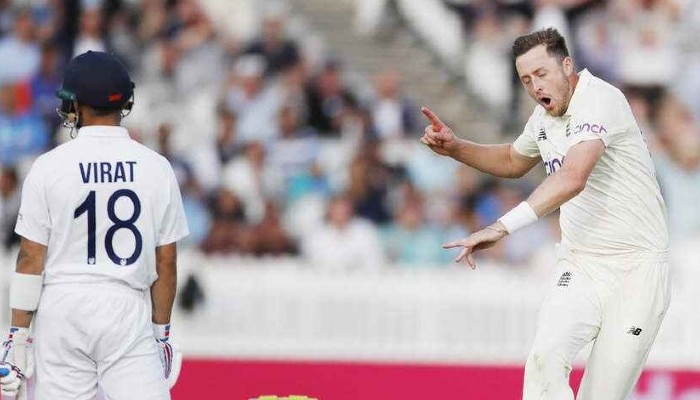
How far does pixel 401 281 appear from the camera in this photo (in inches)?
400

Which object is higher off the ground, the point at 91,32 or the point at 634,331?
the point at 91,32

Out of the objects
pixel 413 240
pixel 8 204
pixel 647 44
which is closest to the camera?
pixel 413 240

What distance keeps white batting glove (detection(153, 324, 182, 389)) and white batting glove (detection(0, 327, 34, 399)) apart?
1.48 feet

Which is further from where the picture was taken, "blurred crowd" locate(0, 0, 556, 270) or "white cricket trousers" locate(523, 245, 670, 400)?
"blurred crowd" locate(0, 0, 556, 270)

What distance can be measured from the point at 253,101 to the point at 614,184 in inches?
252

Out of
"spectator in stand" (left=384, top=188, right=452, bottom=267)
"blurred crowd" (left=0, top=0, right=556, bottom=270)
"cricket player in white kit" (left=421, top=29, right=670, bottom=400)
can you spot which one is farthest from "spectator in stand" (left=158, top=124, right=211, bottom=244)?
"cricket player in white kit" (left=421, top=29, right=670, bottom=400)

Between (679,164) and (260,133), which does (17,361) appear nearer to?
(260,133)

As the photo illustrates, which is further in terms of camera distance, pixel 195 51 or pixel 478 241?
pixel 195 51

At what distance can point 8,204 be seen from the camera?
1105cm

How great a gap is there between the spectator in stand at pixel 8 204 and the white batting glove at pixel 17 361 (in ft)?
20.3

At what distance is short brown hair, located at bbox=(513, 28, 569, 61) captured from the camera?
18.1 ft

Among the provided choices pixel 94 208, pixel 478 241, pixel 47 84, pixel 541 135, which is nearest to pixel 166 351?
pixel 94 208

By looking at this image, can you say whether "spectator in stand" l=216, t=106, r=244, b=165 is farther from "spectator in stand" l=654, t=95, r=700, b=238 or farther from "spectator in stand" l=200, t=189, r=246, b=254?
"spectator in stand" l=654, t=95, r=700, b=238

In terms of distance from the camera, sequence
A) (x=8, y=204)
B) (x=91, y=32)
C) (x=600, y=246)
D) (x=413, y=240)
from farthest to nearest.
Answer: (x=91, y=32) → (x=8, y=204) → (x=413, y=240) → (x=600, y=246)
